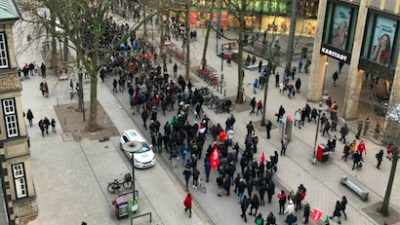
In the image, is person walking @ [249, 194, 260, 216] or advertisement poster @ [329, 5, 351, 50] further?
advertisement poster @ [329, 5, 351, 50]

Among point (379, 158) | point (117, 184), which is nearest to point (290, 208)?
point (379, 158)

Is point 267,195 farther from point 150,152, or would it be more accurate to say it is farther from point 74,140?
point 74,140

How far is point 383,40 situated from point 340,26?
3541 mm

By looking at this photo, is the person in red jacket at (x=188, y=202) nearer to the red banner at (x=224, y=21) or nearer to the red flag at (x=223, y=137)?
the red flag at (x=223, y=137)

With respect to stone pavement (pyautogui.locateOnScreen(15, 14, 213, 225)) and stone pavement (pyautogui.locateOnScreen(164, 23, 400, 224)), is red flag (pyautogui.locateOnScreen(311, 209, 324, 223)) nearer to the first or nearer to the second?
stone pavement (pyautogui.locateOnScreen(164, 23, 400, 224))

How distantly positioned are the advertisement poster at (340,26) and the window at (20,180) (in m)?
21.8

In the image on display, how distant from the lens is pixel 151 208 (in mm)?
24406

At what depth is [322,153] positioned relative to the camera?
28688mm

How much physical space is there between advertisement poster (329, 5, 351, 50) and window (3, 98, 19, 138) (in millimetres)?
21663

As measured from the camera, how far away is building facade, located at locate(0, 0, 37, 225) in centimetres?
2066

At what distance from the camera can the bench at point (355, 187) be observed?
25.5 meters

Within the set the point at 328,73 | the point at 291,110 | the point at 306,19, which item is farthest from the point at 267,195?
the point at 306,19

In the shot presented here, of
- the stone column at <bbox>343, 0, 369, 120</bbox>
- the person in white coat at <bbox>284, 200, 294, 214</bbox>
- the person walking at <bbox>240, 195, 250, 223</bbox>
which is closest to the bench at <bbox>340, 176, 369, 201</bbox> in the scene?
the person in white coat at <bbox>284, 200, 294, 214</bbox>

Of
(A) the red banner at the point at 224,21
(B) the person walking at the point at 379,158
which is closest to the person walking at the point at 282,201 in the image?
(B) the person walking at the point at 379,158
